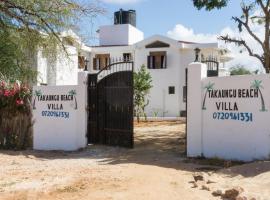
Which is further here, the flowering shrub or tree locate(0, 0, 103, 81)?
the flowering shrub

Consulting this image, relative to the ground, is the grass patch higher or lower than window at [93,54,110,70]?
lower

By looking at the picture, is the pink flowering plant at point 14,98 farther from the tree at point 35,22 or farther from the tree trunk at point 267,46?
the tree trunk at point 267,46

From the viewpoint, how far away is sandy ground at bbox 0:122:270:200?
24.5 feet

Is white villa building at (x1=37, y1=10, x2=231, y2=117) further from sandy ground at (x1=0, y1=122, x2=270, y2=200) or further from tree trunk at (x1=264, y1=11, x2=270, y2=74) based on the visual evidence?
sandy ground at (x1=0, y1=122, x2=270, y2=200)

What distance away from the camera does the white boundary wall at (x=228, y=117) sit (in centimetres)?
1002

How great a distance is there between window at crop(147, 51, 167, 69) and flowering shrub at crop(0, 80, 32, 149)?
21.1 m

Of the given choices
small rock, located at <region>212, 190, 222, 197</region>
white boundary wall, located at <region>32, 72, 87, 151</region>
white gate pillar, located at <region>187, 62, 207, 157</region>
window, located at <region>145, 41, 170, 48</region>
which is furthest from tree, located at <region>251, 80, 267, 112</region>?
window, located at <region>145, 41, 170, 48</region>

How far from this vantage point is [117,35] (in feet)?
124

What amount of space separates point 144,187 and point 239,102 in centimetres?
372

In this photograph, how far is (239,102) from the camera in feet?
34.2

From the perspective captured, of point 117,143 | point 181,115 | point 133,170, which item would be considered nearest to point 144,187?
point 133,170

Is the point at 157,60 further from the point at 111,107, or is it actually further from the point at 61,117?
the point at 111,107

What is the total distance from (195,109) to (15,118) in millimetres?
5833

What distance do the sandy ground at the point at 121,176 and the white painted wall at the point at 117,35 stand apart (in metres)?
25.5
